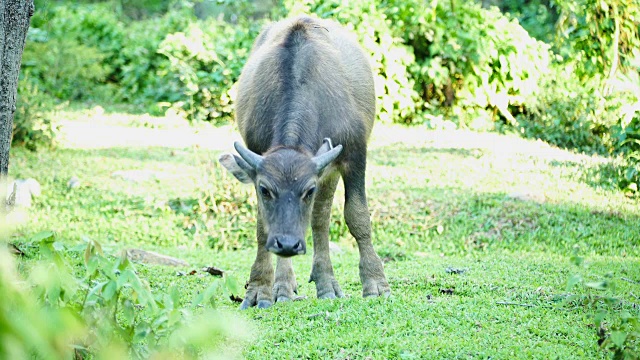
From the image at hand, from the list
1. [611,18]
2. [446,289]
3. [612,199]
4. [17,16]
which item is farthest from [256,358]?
[611,18]

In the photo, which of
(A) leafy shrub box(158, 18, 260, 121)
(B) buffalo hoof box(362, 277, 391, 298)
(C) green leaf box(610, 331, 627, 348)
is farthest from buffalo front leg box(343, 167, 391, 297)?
(A) leafy shrub box(158, 18, 260, 121)

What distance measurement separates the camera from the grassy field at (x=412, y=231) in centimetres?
450

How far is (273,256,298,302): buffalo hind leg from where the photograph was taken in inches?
222

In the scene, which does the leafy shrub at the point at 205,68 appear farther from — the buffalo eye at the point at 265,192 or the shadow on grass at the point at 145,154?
the buffalo eye at the point at 265,192

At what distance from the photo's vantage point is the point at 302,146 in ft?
16.2

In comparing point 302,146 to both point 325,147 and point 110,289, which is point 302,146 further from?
point 110,289

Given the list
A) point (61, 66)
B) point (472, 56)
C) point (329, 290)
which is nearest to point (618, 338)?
point (329, 290)

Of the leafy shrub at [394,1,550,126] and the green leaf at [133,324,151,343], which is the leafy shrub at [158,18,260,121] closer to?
the leafy shrub at [394,1,550,126]

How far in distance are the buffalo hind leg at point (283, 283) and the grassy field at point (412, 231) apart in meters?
0.18

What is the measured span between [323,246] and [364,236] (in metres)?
0.40

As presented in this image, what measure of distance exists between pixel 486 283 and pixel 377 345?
194 cm

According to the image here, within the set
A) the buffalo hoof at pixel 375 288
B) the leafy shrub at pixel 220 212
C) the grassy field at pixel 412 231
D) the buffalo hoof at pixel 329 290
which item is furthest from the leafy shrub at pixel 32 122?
the buffalo hoof at pixel 375 288

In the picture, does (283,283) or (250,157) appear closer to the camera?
(250,157)

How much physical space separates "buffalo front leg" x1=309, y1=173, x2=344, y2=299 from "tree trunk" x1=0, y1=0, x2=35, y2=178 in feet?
7.02
